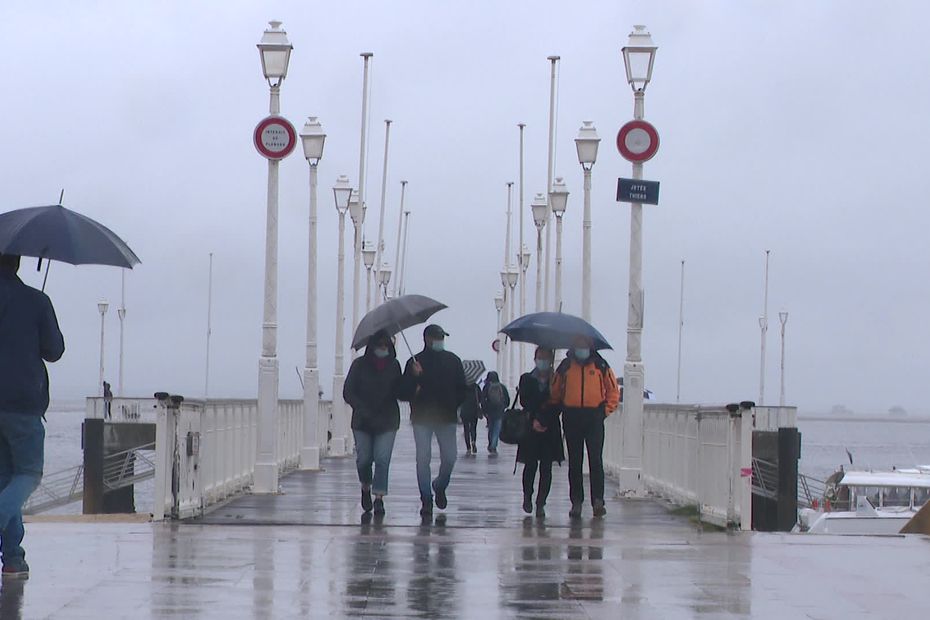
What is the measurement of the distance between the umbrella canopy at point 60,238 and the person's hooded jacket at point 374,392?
5204 mm

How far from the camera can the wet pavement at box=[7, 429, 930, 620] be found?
931 cm

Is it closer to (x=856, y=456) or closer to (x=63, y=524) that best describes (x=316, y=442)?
(x=63, y=524)

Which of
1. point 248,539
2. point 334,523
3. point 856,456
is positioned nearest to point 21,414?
point 248,539

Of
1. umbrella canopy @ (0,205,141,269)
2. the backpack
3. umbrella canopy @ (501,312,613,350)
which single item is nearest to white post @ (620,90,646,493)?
umbrella canopy @ (501,312,613,350)

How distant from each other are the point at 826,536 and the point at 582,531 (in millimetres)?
2131

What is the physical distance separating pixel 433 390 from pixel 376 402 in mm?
571

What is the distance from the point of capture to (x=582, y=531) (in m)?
14.7

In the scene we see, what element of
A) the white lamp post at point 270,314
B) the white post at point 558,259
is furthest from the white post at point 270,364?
the white post at point 558,259

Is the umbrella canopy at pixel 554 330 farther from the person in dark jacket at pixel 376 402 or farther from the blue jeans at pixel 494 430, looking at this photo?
the blue jeans at pixel 494 430

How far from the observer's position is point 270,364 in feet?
67.1

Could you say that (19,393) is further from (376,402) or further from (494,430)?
(494,430)

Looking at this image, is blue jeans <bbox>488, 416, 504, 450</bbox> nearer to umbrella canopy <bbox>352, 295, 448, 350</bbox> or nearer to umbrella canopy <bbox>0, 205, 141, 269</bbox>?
umbrella canopy <bbox>352, 295, 448, 350</bbox>

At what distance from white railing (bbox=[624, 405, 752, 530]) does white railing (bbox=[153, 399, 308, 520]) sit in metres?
4.87

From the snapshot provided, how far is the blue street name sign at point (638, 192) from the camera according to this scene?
65.1 ft
